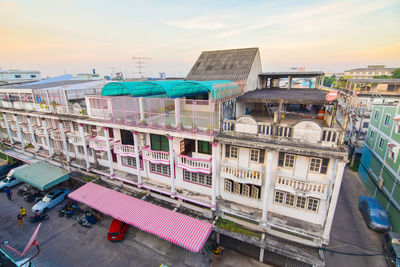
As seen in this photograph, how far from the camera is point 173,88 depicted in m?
18.3

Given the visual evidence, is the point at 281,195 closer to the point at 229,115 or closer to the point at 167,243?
the point at 229,115

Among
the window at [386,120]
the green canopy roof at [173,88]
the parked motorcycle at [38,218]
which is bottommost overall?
the parked motorcycle at [38,218]

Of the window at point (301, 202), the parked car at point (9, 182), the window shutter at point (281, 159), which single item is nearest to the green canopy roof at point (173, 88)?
the window shutter at point (281, 159)

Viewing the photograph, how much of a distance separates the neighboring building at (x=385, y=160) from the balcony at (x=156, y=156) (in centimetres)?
2600

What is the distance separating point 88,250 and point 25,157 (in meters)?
24.0

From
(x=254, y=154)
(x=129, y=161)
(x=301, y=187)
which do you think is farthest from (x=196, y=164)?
(x=129, y=161)

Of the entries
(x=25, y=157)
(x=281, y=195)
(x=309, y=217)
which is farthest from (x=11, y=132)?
(x=309, y=217)

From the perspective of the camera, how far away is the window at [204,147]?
18250 millimetres

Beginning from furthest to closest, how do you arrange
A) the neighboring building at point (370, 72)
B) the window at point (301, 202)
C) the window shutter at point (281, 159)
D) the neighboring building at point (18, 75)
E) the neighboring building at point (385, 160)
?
the neighboring building at point (370, 72) → the neighboring building at point (18, 75) → the neighboring building at point (385, 160) → the window at point (301, 202) → the window shutter at point (281, 159)

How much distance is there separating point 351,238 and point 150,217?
859 inches

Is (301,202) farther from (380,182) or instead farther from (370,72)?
(370,72)

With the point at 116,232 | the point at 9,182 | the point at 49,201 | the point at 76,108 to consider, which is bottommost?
the point at 9,182

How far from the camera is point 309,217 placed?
51.4 feet

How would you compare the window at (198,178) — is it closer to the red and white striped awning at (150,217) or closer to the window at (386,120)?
the red and white striped awning at (150,217)
